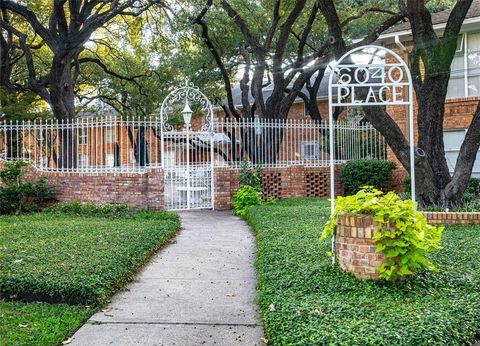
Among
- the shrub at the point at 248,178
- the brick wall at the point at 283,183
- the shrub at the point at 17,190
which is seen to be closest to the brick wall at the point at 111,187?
the shrub at the point at 17,190

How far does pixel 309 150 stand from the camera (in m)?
18.0

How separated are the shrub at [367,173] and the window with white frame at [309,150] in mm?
1199

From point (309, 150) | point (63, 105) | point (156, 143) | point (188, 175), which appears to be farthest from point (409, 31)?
point (63, 105)

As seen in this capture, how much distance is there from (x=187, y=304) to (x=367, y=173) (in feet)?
39.0

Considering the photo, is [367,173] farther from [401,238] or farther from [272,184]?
[401,238]

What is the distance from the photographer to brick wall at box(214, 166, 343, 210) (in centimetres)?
1487

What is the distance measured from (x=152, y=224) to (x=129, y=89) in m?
17.5

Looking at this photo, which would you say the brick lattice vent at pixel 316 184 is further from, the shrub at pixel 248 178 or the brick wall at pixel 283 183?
the shrub at pixel 248 178

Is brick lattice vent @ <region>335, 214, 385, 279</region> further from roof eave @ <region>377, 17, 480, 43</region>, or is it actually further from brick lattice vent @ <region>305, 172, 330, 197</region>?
roof eave @ <region>377, 17, 480, 43</region>

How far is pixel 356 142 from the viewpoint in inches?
711

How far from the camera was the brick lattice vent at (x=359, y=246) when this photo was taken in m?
5.47

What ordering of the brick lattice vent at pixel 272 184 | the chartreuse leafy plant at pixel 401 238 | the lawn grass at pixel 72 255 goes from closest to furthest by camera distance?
the chartreuse leafy plant at pixel 401 238 → the lawn grass at pixel 72 255 → the brick lattice vent at pixel 272 184

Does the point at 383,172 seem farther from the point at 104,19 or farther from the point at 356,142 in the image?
the point at 104,19

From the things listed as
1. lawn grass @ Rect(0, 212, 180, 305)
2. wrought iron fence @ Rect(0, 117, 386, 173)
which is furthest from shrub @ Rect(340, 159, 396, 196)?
lawn grass @ Rect(0, 212, 180, 305)
